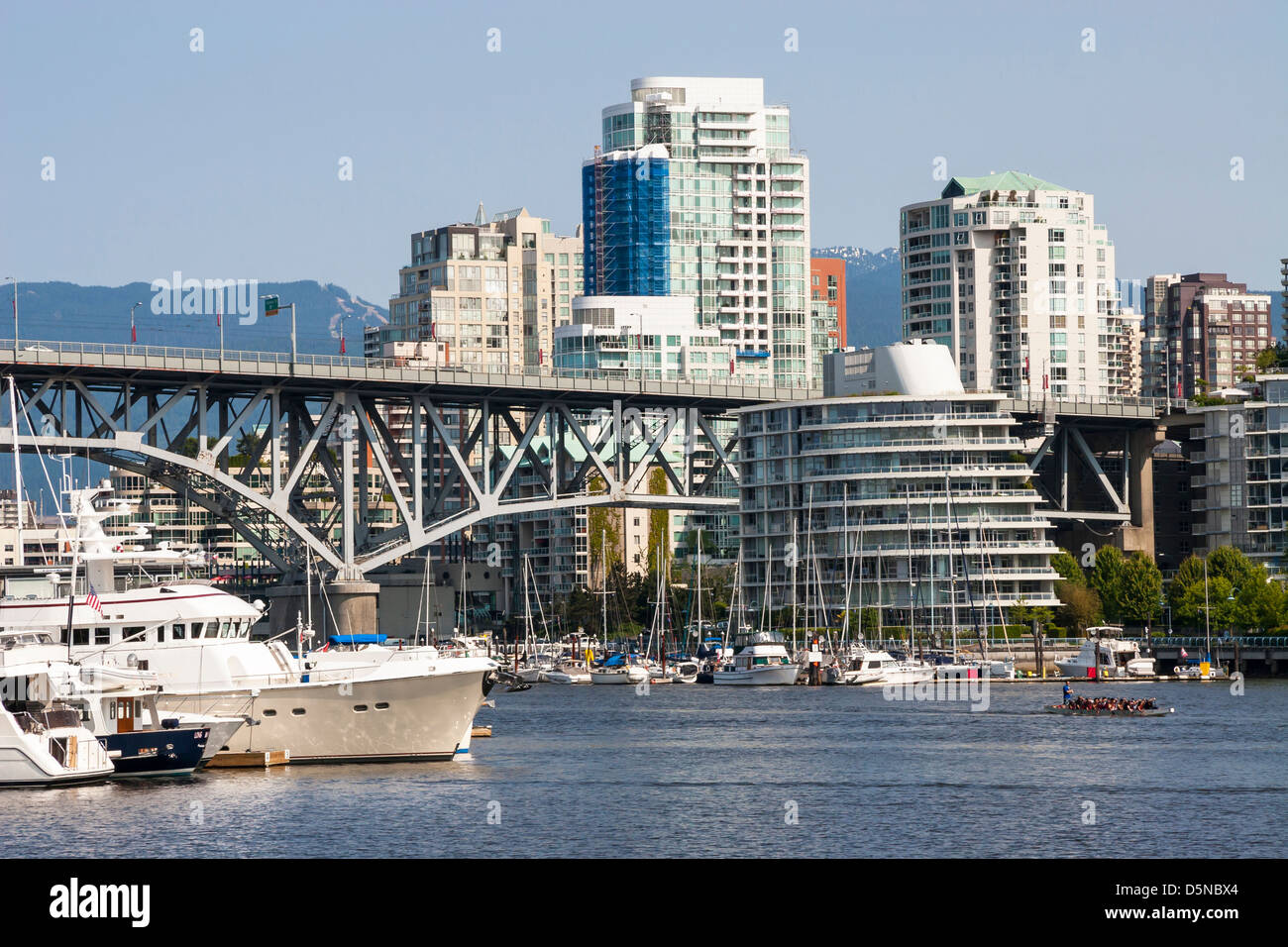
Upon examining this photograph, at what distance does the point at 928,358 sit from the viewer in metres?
163

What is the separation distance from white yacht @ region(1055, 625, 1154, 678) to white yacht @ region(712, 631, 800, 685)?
19.6m

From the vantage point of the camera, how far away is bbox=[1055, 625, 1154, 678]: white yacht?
137 m

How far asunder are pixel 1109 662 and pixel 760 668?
81.4 ft

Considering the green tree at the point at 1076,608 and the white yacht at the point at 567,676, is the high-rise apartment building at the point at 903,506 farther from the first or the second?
the white yacht at the point at 567,676

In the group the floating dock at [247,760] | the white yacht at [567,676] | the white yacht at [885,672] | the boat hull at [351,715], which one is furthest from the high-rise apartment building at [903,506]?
the floating dock at [247,760]

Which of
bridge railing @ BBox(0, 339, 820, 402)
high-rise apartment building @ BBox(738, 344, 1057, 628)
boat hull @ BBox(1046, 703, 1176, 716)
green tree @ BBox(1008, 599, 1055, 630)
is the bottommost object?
boat hull @ BBox(1046, 703, 1176, 716)

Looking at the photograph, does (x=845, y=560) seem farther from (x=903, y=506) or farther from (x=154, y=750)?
(x=154, y=750)

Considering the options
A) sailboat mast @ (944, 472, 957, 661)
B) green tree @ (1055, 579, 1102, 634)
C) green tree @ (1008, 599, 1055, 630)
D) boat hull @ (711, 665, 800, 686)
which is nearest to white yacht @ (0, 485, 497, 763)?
boat hull @ (711, 665, 800, 686)

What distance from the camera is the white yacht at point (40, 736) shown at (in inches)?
2156

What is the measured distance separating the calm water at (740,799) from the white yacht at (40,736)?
2.21 feet

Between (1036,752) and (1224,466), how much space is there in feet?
325

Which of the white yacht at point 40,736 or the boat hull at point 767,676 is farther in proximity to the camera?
the boat hull at point 767,676

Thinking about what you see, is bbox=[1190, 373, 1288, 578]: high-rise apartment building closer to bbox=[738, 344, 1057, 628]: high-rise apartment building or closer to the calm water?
bbox=[738, 344, 1057, 628]: high-rise apartment building

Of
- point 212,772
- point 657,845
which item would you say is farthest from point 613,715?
point 657,845
